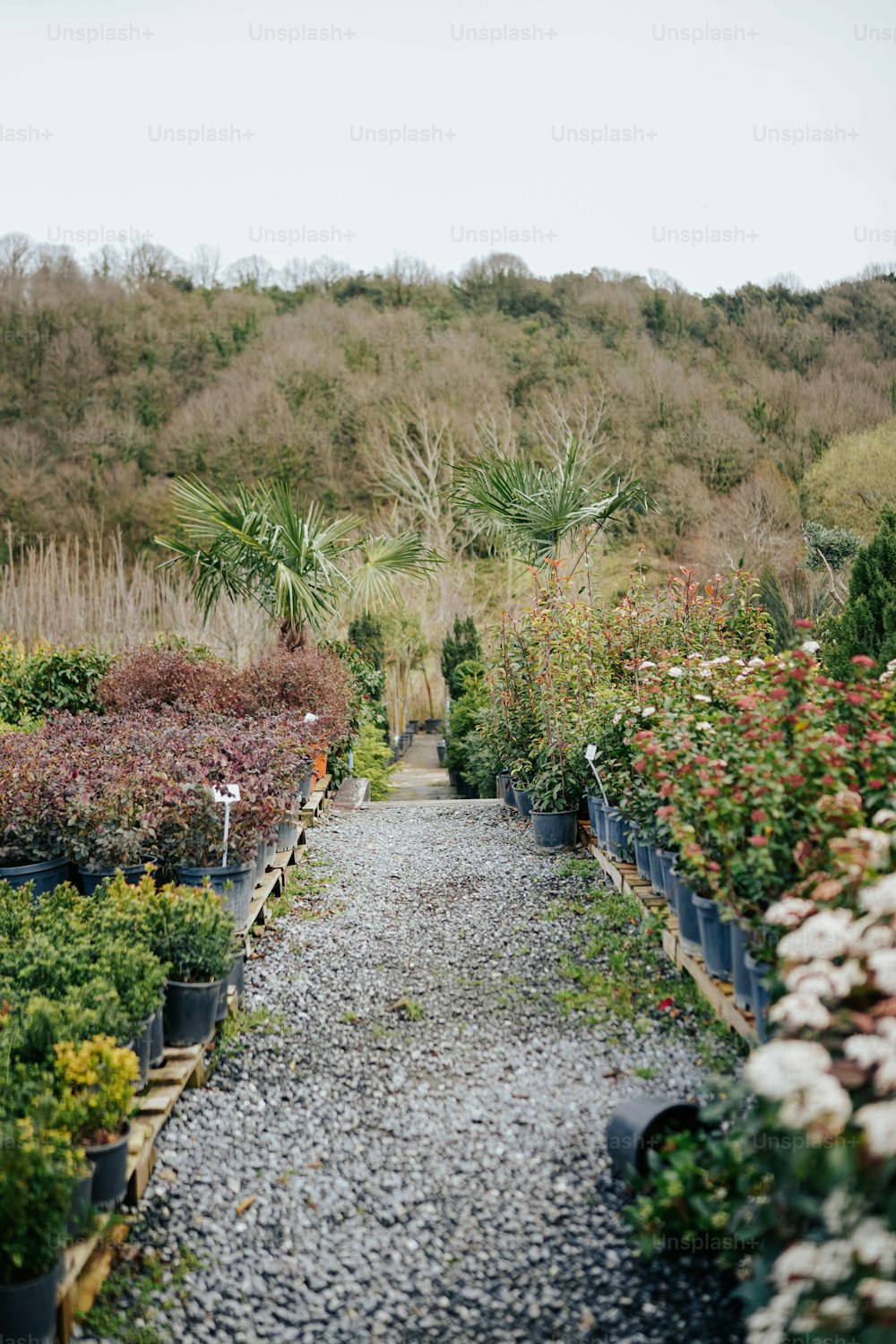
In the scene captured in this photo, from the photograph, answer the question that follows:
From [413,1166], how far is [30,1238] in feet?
3.59

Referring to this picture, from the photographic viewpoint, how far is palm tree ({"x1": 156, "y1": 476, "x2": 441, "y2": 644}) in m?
7.74

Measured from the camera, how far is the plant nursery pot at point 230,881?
368 cm

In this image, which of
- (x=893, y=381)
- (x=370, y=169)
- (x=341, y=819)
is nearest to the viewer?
(x=341, y=819)

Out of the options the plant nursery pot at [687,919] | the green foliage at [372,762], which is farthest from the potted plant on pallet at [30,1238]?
the green foliage at [372,762]

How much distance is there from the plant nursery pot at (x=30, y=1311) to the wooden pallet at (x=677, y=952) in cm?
191

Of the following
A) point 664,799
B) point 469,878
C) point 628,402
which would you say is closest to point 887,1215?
point 664,799

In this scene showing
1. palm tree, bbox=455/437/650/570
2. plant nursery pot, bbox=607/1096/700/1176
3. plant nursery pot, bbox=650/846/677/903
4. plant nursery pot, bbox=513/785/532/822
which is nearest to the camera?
plant nursery pot, bbox=607/1096/700/1176

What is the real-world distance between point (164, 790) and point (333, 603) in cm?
511

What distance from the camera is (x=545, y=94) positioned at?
10695mm

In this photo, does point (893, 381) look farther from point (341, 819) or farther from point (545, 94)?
point (341, 819)

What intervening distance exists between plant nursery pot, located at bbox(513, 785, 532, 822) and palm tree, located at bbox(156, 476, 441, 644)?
9.10 feet

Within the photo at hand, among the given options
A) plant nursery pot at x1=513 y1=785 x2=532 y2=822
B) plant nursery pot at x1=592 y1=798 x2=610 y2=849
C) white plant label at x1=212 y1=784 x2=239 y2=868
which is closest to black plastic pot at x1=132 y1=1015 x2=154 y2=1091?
white plant label at x1=212 y1=784 x2=239 y2=868

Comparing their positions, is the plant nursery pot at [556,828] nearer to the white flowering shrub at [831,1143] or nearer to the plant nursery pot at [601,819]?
the plant nursery pot at [601,819]

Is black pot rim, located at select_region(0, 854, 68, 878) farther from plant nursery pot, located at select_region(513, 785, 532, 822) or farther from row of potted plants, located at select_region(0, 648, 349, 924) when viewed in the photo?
plant nursery pot, located at select_region(513, 785, 532, 822)
